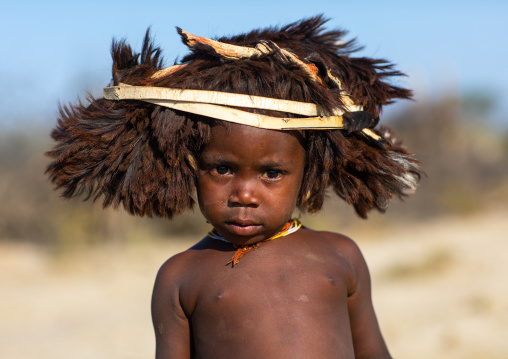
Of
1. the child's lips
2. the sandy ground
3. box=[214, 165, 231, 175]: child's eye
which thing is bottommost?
the sandy ground

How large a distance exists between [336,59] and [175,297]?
1.12 metres

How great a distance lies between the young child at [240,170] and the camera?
2.09 metres

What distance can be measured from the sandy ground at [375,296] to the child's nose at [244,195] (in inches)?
142

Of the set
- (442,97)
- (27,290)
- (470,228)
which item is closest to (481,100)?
(442,97)

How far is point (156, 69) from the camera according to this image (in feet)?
7.44

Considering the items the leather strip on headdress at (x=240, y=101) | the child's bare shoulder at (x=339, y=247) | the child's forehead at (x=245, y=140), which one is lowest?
the child's bare shoulder at (x=339, y=247)

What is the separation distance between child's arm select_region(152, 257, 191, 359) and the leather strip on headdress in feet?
2.13

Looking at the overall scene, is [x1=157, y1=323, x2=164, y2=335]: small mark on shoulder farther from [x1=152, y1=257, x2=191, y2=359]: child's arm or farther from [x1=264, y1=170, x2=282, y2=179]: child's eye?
[x1=264, y1=170, x2=282, y2=179]: child's eye

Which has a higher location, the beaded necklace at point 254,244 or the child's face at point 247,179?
the child's face at point 247,179

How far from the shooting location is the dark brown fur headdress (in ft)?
6.89

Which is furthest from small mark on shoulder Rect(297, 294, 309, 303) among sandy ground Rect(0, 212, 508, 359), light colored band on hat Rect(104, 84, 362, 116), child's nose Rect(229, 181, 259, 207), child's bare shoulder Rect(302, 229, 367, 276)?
sandy ground Rect(0, 212, 508, 359)

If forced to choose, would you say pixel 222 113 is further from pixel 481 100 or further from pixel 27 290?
pixel 481 100

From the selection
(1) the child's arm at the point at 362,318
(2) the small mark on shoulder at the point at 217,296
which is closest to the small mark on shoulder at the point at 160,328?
(2) the small mark on shoulder at the point at 217,296

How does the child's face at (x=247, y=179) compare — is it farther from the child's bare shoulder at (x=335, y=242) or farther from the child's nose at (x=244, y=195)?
the child's bare shoulder at (x=335, y=242)
